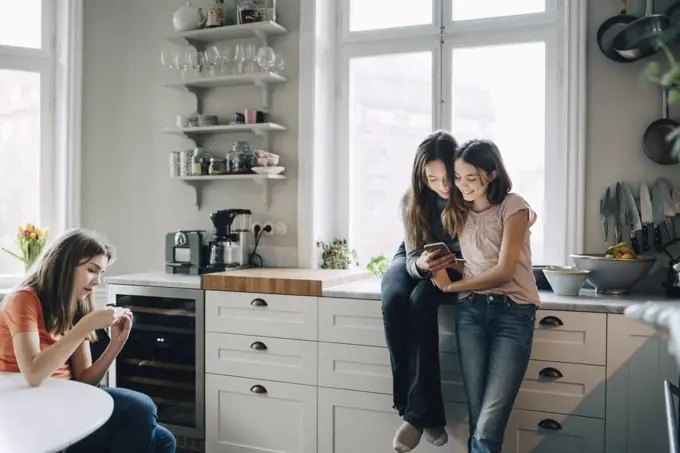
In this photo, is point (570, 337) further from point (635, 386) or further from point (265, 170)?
point (265, 170)

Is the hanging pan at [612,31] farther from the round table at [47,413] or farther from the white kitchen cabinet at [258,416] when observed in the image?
the round table at [47,413]

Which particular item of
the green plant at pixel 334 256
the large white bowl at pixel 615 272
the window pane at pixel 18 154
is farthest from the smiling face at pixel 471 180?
the window pane at pixel 18 154

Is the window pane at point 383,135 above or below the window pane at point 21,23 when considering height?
below

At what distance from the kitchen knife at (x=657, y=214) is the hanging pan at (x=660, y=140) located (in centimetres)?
12

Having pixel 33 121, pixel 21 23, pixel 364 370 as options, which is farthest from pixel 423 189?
pixel 21 23

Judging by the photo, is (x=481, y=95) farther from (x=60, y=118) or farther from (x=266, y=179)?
(x=60, y=118)

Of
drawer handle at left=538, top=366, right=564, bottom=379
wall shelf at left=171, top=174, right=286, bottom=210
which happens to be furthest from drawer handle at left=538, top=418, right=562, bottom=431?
wall shelf at left=171, top=174, right=286, bottom=210

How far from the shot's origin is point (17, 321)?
1843 mm

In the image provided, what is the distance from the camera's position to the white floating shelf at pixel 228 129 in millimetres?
3377

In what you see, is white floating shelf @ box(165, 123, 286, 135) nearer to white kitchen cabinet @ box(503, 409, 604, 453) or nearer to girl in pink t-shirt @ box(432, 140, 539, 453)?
girl in pink t-shirt @ box(432, 140, 539, 453)

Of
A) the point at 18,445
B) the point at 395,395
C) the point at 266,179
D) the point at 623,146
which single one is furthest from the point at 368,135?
the point at 18,445

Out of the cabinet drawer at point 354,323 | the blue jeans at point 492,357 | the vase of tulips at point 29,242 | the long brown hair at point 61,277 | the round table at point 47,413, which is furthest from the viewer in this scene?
the vase of tulips at point 29,242

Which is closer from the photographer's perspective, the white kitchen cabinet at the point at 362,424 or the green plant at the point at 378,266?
the white kitchen cabinet at the point at 362,424

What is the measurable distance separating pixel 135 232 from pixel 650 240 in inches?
108
